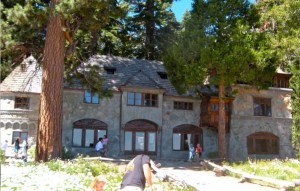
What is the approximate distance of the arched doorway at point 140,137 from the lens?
27219 mm

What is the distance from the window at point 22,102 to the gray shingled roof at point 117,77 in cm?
62

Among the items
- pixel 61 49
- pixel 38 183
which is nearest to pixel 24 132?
pixel 61 49

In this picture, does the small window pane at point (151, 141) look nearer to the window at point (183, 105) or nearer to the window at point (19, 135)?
the window at point (183, 105)

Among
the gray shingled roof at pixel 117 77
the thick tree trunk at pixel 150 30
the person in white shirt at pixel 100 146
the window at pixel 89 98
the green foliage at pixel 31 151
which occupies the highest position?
the thick tree trunk at pixel 150 30

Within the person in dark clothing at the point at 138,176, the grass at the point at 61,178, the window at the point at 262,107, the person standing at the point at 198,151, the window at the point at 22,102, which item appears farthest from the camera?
the window at the point at 262,107

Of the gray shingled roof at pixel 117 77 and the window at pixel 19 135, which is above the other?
the gray shingled roof at pixel 117 77

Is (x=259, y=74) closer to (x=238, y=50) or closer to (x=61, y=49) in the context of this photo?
(x=238, y=50)

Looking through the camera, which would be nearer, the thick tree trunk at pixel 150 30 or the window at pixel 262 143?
the window at pixel 262 143

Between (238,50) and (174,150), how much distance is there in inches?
370

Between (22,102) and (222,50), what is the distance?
46.3 feet

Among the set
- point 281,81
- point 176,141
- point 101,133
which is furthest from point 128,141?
point 281,81

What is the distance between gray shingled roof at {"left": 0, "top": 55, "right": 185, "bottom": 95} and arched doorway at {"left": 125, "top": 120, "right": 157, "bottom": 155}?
282 centimetres

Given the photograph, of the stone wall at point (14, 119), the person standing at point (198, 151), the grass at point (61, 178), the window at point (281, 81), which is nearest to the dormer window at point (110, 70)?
the stone wall at point (14, 119)

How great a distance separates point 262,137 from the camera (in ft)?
99.0
